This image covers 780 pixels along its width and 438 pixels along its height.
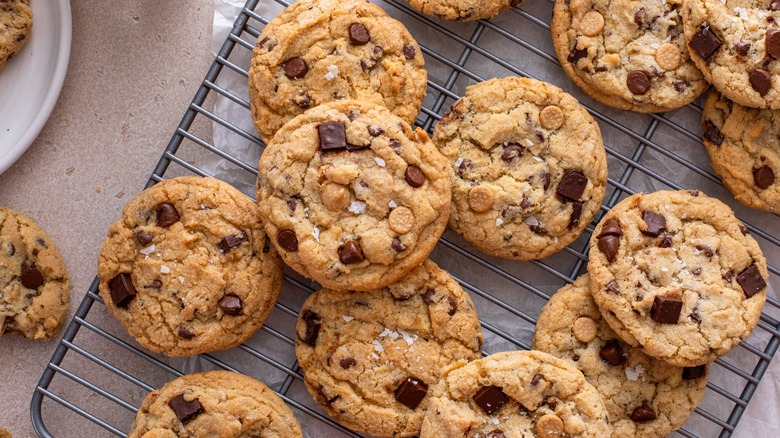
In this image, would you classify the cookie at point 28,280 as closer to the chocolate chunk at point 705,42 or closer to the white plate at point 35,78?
the white plate at point 35,78

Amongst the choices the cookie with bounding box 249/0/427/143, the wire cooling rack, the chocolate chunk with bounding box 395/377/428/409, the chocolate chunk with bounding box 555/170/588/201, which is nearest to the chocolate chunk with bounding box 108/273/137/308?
the wire cooling rack

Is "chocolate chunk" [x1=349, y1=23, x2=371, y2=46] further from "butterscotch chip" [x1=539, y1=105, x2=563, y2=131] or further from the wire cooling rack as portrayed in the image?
"butterscotch chip" [x1=539, y1=105, x2=563, y2=131]

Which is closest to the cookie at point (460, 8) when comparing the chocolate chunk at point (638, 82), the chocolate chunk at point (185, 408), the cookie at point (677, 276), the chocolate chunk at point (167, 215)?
the chocolate chunk at point (638, 82)

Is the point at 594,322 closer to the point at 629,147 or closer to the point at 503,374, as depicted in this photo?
the point at 503,374

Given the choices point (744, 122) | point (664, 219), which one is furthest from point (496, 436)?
point (744, 122)

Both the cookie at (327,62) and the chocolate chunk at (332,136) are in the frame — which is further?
the cookie at (327,62)

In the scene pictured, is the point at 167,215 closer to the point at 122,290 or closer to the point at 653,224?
the point at 122,290
